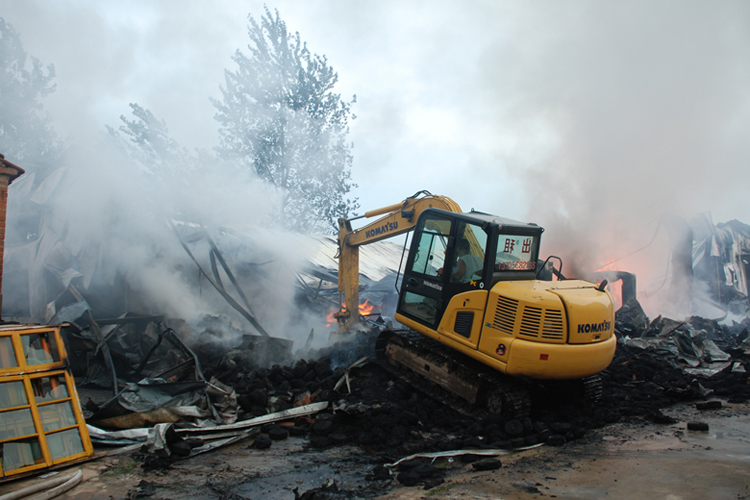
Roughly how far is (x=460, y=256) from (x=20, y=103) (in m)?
26.1

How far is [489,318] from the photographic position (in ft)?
16.5

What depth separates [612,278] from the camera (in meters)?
14.7

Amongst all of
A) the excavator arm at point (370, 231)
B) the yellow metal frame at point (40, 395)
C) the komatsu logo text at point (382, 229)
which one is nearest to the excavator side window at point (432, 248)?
the excavator arm at point (370, 231)

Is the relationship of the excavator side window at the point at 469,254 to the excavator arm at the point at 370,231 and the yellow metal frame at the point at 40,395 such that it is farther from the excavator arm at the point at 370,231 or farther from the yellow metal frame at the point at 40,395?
the yellow metal frame at the point at 40,395

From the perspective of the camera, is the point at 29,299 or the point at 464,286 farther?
the point at 29,299

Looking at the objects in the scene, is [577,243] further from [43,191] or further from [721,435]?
[43,191]

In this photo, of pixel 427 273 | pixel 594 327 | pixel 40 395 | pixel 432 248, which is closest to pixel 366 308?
pixel 427 273

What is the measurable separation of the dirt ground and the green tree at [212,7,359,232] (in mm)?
15569

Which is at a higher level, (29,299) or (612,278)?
(29,299)

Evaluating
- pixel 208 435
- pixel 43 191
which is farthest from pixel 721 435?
pixel 43 191

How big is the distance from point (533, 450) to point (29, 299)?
11199 mm

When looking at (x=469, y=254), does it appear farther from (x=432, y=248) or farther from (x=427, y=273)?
(x=427, y=273)

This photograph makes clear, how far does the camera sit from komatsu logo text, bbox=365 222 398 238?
724 cm

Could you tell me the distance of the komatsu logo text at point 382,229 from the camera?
7.24m
